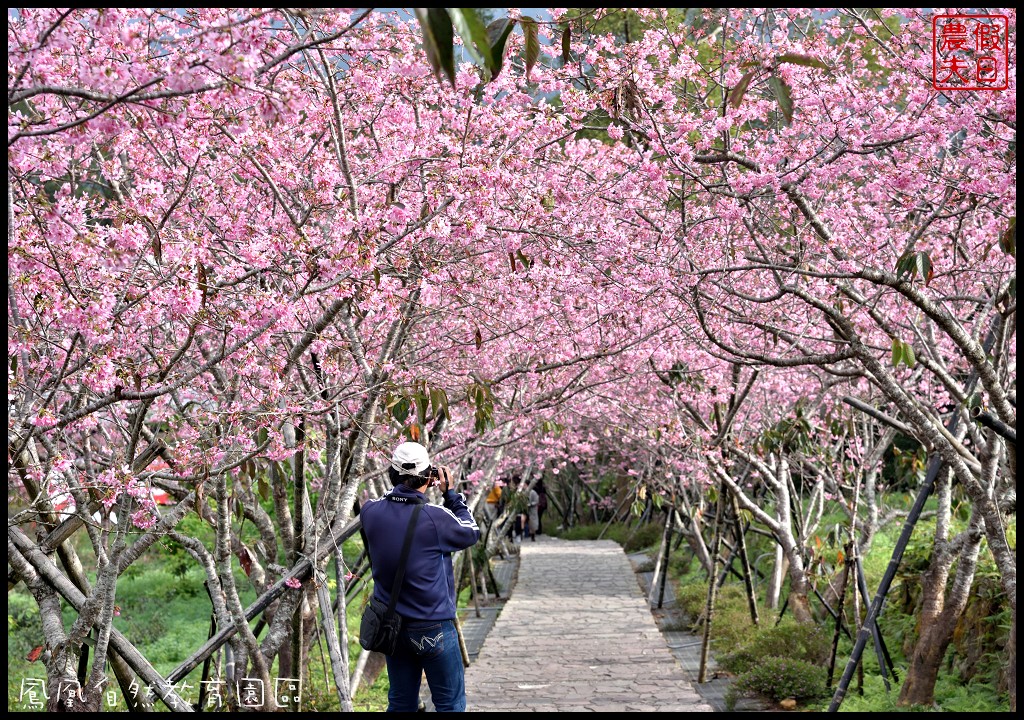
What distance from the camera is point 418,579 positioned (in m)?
4.70

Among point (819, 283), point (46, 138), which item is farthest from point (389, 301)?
point (819, 283)

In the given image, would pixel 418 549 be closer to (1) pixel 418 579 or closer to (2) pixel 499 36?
Result: (1) pixel 418 579

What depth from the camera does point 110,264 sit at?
3.87m

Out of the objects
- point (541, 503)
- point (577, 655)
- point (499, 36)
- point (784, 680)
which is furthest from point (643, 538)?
point (499, 36)

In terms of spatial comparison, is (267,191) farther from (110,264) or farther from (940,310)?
(940,310)

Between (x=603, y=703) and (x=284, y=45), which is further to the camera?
(x=603, y=703)

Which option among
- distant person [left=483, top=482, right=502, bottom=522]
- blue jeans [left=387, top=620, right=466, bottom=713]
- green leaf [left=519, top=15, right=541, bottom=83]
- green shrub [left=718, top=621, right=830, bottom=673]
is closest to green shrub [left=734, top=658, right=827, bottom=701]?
green shrub [left=718, top=621, right=830, bottom=673]

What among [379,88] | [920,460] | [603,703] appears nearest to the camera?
[379,88]

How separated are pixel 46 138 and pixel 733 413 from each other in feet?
23.1

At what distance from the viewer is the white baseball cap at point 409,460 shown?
189 inches

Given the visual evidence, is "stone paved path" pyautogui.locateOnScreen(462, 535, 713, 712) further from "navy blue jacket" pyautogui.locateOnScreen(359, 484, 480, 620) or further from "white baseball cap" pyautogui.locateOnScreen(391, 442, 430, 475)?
"white baseball cap" pyautogui.locateOnScreen(391, 442, 430, 475)

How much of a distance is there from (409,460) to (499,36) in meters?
2.64

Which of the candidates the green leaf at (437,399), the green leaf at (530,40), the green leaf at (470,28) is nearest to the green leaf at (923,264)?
the green leaf at (530,40)

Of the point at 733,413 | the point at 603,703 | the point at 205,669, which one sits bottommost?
the point at 603,703
